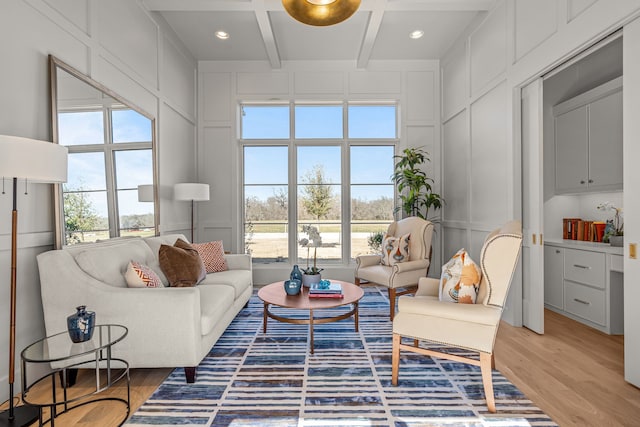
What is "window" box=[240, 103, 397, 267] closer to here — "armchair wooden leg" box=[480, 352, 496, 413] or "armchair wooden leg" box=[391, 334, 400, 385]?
"armchair wooden leg" box=[391, 334, 400, 385]

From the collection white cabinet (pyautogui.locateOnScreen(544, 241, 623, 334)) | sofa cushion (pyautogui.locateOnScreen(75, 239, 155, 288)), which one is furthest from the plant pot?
sofa cushion (pyautogui.locateOnScreen(75, 239, 155, 288))

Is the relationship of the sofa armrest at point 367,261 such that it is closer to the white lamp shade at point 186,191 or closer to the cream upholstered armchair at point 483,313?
the cream upholstered armchair at point 483,313

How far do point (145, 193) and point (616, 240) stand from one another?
4644 millimetres

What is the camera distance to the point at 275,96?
16.6 feet

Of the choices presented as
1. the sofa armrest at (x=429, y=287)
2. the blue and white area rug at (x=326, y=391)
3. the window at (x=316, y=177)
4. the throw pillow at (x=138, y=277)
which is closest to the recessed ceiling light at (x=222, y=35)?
the window at (x=316, y=177)

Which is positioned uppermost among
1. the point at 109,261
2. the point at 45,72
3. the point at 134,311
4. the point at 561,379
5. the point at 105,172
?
the point at 45,72

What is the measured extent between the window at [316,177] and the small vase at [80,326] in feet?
11.6

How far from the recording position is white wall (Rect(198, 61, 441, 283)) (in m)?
5.03

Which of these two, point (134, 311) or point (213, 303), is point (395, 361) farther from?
point (134, 311)

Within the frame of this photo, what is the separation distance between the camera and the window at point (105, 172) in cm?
247

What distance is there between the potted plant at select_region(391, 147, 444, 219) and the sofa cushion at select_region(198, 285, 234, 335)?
2767mm

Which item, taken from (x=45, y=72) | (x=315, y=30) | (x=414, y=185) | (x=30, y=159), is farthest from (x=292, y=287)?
(x=315, y=30)

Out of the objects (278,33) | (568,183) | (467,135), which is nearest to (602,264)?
(568,183)

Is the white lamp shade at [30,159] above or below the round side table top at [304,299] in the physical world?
above
